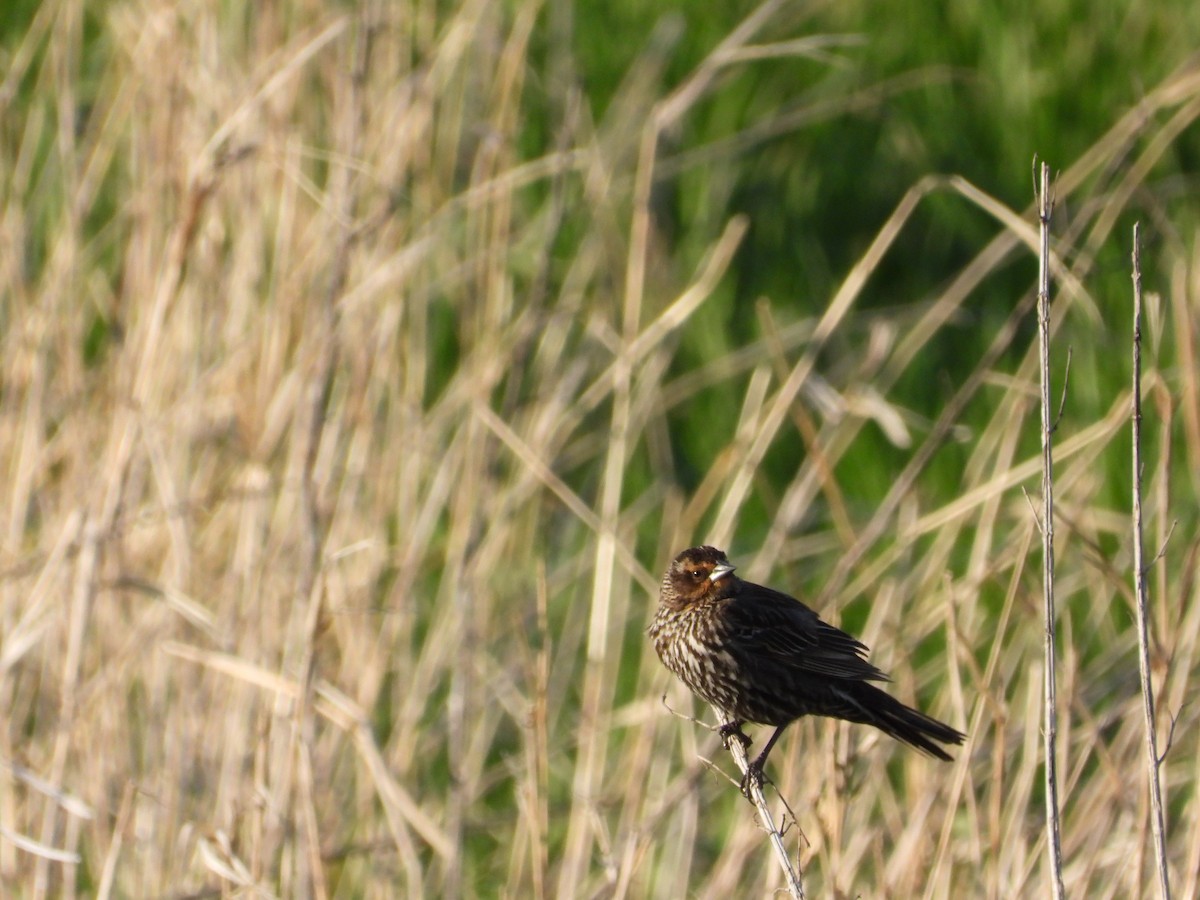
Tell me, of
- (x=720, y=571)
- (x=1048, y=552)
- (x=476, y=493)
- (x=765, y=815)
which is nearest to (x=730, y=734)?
(x=720, y=571)

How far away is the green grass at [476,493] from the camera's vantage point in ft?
11.2

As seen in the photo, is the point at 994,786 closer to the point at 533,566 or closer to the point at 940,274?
the point at 533,566

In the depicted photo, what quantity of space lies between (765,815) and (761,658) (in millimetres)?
736

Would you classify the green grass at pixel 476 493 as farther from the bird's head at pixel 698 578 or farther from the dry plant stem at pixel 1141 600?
the dry plant stem at pixel 1141 600

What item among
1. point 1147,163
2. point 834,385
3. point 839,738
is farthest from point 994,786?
point 834,385

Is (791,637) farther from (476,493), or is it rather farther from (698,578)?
(476,493)

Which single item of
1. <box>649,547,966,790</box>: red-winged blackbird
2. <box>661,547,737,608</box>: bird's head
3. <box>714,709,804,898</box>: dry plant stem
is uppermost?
<box>661,547,737,608</box>: bird's head

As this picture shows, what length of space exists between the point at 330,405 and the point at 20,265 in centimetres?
79

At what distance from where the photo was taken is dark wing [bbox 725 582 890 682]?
3.04 meters

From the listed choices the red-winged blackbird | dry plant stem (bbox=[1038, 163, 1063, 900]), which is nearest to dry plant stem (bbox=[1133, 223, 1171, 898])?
dry plant stem (bbox=[1038, 163, 1063, 900])

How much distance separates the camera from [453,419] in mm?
4348

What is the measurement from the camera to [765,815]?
A: 2.43 meters

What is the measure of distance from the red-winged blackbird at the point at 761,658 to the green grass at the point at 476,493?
0.09 meters

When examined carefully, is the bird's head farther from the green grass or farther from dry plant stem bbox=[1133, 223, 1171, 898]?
dry plant stem bbox=[1133, 223, 1171, 898]
